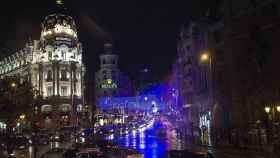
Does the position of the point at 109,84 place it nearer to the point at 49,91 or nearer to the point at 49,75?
the point at 49,75

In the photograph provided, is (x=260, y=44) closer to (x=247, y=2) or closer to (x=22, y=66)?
(x=247, y=2)

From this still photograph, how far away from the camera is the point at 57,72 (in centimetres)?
12556

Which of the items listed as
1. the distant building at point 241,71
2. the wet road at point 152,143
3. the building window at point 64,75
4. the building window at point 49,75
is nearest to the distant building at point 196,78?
the distant building at point 241,71

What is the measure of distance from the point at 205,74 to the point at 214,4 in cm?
1191

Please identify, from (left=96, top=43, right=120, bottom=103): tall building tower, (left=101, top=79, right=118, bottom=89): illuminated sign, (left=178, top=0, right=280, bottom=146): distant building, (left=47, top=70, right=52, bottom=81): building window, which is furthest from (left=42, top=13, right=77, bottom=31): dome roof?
(left=178, top=0, right=280, bottom=146): distant building

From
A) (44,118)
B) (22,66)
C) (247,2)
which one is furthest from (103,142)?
(22,66)

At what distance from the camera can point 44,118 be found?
12412 cm

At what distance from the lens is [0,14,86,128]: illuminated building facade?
12425 cm

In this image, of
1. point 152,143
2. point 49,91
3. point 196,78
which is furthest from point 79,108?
point 152,143

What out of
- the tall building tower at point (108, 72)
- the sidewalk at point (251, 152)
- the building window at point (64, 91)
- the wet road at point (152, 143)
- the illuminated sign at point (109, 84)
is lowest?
the wet road at point (152, 143)

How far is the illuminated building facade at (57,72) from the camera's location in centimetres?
12425

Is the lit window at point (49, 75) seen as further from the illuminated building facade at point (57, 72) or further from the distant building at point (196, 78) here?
the distant building at point (196, 78)

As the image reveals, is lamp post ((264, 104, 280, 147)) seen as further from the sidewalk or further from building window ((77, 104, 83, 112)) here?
building window ((77, 104, 83, 112))

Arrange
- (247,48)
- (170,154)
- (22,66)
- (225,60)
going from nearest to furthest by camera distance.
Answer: (170,154) → (247,48) → (225,60) → (22,66)
